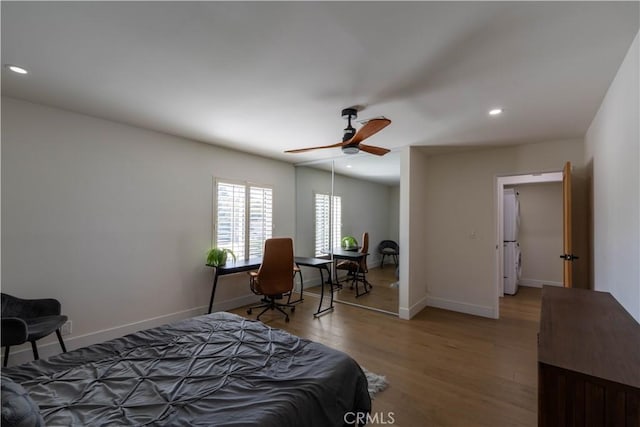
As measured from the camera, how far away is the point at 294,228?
527 cm

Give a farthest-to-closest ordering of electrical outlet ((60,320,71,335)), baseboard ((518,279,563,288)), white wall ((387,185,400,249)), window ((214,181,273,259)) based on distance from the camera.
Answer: baseboard ((518,279,563,288)) < white wall ((387,185,400,249)) < window ((214,181,273,259)) < electrical outlet ((60,320,71,335))

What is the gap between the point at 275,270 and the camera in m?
3.74

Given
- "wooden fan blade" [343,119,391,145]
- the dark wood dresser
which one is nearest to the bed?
the dark wood dresser

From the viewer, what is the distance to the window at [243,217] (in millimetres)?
4121

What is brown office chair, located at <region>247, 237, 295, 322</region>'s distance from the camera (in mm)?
3686

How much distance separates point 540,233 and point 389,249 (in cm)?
362

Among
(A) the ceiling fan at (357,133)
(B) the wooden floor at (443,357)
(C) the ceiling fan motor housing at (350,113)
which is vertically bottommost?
(B) the wooden floor at (443,357)

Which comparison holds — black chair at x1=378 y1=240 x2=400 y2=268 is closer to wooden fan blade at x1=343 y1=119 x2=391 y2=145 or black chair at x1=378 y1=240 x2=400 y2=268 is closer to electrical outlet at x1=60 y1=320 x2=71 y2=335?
wooden fan blade at x1=343 y1=119 x2=391 y2=145

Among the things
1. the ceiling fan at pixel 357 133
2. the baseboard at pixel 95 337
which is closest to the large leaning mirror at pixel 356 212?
the ceiling fan at pixel 357 133

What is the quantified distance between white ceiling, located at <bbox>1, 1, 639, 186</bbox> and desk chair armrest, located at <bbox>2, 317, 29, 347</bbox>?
6.01 ft

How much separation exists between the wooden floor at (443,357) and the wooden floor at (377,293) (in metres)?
0.27

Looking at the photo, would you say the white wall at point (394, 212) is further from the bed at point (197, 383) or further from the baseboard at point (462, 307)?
the bed at point (197, 383)

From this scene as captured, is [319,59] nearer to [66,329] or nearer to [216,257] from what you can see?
[216,257]

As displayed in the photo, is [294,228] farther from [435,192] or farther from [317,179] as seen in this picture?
[435,192]
